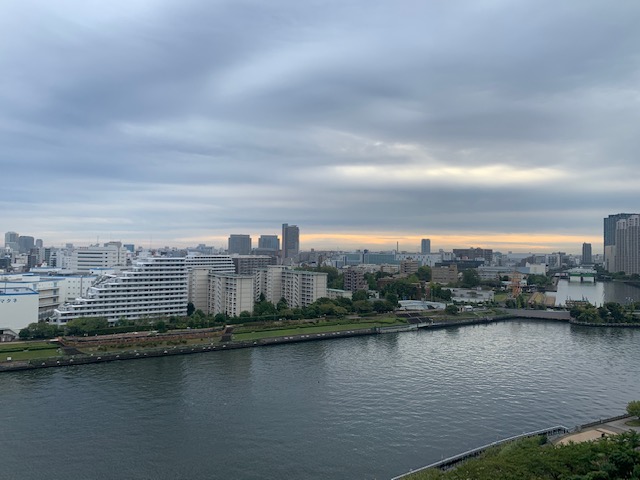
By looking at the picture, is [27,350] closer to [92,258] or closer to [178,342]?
[178,342]

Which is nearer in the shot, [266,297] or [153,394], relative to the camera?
[153,394]

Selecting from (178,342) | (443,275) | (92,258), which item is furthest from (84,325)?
(443,275)

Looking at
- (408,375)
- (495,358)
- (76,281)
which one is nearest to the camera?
(408,375)

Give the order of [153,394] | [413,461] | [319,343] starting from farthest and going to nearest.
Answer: [319,343] → [153,394] → [413,461]

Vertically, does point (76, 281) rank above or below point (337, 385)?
above

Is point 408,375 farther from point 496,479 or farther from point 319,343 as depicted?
point 496,479

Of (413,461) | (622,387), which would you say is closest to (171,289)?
(413,461)

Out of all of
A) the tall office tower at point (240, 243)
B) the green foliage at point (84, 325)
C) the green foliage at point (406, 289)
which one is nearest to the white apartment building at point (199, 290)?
the green foliage at point (84, 325)
